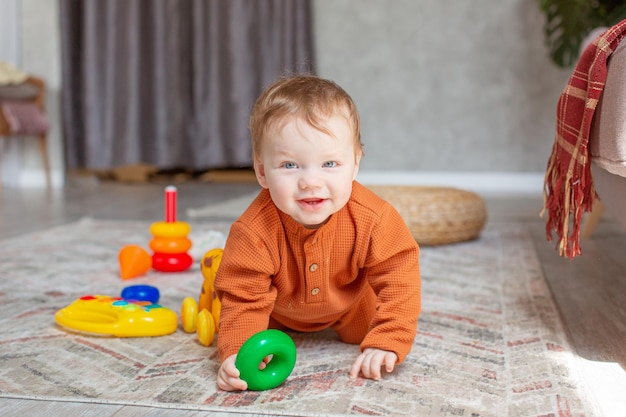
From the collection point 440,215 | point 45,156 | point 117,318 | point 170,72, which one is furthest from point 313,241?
point 45,156

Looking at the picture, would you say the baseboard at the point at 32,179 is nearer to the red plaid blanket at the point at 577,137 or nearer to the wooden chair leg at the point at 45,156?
the wooden chair leg at the point at 45,156

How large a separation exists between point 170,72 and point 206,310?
3.10 m

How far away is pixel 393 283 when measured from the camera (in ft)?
3.21

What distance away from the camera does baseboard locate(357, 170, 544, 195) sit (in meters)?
3.74

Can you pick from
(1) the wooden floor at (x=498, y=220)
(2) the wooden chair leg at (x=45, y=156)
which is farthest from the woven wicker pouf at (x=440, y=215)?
(2) the wooden chair leg at (x=45, y=156)

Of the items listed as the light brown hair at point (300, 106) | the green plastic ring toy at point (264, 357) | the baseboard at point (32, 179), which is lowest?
the baseboard at point (32, 179)

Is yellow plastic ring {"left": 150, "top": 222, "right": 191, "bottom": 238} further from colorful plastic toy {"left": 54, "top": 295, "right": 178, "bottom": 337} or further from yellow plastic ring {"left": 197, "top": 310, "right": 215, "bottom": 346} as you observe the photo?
yellow plastic ring {"left": 197, "top": 310, "right": 215, "bottom": 346}

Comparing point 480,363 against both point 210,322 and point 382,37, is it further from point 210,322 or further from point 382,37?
point 382,37

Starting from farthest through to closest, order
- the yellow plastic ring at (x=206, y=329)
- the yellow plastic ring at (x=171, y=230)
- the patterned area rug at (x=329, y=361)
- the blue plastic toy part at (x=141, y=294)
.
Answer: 1. the yellow plastic ring at (x=171, y=230)
2. the blue plastic toy part at (x=141, y=294)
3. the yellow plastic ring at (x=206, y=329)
4. the patterned area rug at (x=329, y=361)

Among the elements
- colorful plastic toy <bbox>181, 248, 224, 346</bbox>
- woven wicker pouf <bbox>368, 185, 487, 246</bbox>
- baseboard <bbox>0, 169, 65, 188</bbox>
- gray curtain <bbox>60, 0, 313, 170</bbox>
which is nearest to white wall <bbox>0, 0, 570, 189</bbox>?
gray curtain <bbox>60, 0, 313, 170</bbox>

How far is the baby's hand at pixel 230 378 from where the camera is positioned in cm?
86

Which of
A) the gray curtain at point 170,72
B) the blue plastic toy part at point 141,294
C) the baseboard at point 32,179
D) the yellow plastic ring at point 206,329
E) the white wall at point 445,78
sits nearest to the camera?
the yellow plastic ring at point 206,329

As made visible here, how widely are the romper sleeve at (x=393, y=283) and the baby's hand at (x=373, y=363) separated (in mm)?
14

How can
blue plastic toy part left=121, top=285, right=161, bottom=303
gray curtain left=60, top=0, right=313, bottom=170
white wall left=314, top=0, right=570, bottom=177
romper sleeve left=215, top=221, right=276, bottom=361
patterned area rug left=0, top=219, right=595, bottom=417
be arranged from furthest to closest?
gray curtain left=60, top=0, right=313, bottom=170, white wall left=314, top=0, right=570, bottom=177, blue plastic toy part left=121, top=285, right=161, bottom=303, romper sleeve left=215, top=221, right=276, bottom=361, patterned area rug left=0, top=219, right=595, bottom=417
